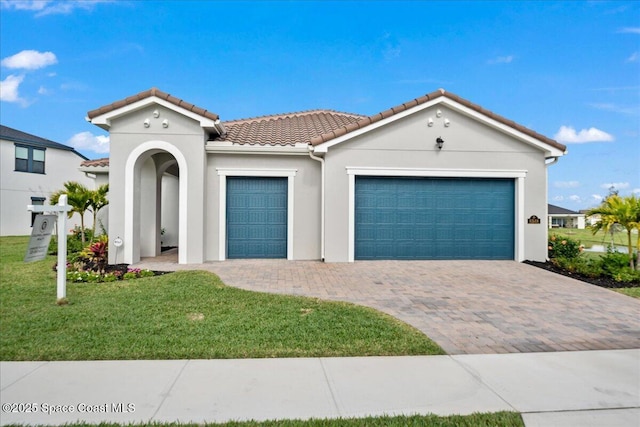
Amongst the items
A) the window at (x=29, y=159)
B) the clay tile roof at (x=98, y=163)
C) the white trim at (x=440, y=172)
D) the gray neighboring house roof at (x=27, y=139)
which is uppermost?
the gray neighboring house roof at (x=27, y=139)

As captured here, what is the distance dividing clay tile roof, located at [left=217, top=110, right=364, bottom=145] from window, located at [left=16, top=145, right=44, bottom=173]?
18.9 metres

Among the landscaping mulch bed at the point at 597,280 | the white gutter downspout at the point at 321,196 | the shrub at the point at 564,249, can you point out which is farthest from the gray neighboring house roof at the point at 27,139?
the shrub at the point at 564,249

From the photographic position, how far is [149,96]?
10.4 meters

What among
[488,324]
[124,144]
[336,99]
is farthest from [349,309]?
[336,99]

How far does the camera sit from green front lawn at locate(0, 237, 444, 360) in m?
4.55

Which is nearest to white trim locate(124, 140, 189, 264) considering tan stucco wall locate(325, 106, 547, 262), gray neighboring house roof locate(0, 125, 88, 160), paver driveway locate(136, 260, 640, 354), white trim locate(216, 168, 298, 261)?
paver driveway locate(136, 260, 640, 354)

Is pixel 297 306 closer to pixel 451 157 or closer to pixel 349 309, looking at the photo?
pixel 349 309

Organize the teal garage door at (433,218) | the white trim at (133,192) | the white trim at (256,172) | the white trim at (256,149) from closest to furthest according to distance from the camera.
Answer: the white trim at (133,192), the white trim at (256,149), the white trim at (256,172), the teal garage door at (433,218)

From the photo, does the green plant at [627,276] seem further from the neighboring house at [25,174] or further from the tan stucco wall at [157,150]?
the neighboring house at [25,174]

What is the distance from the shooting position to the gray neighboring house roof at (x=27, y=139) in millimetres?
24578

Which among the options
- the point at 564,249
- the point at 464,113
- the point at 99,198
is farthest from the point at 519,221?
the point at 99,198

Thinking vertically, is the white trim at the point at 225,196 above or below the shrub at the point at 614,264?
above

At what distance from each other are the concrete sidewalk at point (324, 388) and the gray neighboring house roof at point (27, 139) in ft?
89.7

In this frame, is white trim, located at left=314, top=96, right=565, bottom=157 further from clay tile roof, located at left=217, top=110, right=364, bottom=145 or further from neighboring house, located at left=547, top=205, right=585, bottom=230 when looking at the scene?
neighboring house, located at left=547, top=205, right=585, bottom=230
